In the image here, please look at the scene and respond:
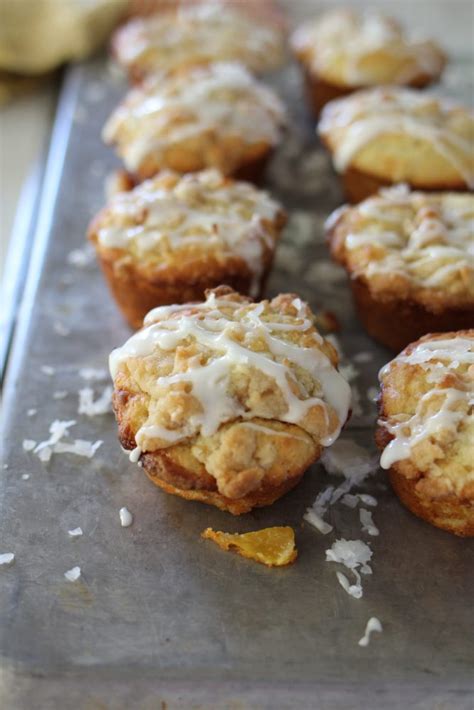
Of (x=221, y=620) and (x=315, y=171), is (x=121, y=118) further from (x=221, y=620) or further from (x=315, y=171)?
(x=221, y=620)

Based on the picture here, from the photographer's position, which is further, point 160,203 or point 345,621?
point 160,203

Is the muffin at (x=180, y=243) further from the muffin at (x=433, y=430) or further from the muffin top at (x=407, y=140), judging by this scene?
the muffin at (x=433, y=430)

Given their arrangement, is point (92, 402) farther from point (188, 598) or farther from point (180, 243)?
point (188, 598)

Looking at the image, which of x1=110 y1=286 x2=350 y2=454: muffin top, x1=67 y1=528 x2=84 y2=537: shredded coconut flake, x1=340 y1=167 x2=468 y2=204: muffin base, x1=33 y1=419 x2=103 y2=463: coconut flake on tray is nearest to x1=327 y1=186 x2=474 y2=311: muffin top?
x1=340 y1=167 x2=468 y2=204: muffin base

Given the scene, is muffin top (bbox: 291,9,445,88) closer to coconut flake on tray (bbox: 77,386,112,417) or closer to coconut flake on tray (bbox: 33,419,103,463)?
coconut flake on tray (bbox: 77,386,112,417)

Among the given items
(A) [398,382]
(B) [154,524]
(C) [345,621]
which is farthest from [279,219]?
(C) [345,621]

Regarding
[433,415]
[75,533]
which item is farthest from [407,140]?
[75,533]
